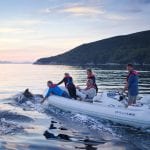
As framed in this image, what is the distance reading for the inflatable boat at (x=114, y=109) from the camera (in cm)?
1834

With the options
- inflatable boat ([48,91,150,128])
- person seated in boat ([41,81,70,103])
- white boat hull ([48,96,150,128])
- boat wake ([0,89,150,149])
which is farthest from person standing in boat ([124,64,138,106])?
person seated in boat ([41,81,70,103])

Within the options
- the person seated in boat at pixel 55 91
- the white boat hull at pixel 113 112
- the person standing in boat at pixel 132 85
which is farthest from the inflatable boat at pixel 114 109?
the person seated in boat at pixel 55 91

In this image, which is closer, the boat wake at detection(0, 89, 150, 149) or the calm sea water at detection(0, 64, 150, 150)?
the calm sea water at detection(0, 64, 150, 150)

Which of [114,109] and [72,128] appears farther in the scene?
[114,109]

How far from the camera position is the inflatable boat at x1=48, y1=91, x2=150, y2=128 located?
18.3m

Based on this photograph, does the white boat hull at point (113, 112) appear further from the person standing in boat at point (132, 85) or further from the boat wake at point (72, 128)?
the person standing in boat at point (132, 85)

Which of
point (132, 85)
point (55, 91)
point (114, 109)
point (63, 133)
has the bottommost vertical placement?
point (63, 133)

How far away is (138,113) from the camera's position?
18.4 m

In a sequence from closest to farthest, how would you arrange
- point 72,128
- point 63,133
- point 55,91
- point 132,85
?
point 63,133 < point 72,128 < point 132,85 < point 55,91

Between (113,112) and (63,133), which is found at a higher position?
(113,112)

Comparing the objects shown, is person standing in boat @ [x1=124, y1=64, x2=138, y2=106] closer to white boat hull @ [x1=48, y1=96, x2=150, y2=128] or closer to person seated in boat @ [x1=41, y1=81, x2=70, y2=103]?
white boat hull @ [x1=48, y1=96, x2=150, y2=128]

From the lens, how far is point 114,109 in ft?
64.8

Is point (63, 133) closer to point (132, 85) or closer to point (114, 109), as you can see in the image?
point (114, 109)

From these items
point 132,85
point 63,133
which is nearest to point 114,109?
point 132,85
